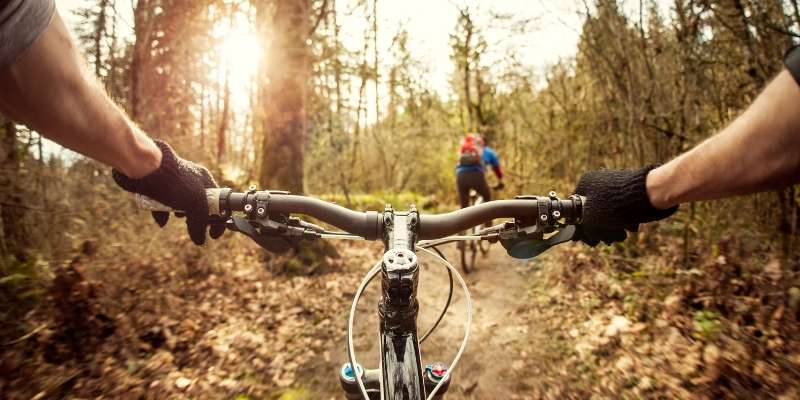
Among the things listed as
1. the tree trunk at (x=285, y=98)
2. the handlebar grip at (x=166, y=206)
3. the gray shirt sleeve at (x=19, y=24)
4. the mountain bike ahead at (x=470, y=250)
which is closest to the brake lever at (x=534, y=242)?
the handlebar grip at (x=166, y=206)

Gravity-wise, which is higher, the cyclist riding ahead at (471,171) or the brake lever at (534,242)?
the cyclist riding ahead at (471,171)

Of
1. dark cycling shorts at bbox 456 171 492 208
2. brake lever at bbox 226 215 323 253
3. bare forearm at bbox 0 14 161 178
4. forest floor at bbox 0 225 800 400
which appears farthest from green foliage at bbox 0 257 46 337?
dark cycling shorts at bbox 456 171 492 208

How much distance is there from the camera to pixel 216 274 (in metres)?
5.67

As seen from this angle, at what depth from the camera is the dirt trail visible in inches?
155

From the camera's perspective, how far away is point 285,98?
6.78 meters

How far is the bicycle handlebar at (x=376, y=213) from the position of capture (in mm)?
1535

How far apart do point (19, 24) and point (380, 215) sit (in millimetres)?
1100

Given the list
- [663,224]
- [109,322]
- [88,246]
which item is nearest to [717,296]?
[663,224]

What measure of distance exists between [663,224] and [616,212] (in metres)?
5.10

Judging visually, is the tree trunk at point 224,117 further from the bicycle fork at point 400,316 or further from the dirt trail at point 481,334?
the bicycle fork at point 400,316

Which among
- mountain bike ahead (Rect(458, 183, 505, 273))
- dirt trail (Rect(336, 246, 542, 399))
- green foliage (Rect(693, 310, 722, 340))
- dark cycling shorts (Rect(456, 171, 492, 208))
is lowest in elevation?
dirt trail (Rect(336, 246, 542, 399))

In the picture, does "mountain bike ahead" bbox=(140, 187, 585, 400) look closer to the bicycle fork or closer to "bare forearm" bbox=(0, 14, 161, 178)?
the bicycle fork

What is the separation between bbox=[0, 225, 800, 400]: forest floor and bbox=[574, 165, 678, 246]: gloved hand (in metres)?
2.39

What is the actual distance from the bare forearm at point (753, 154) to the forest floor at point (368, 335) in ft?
8.82
